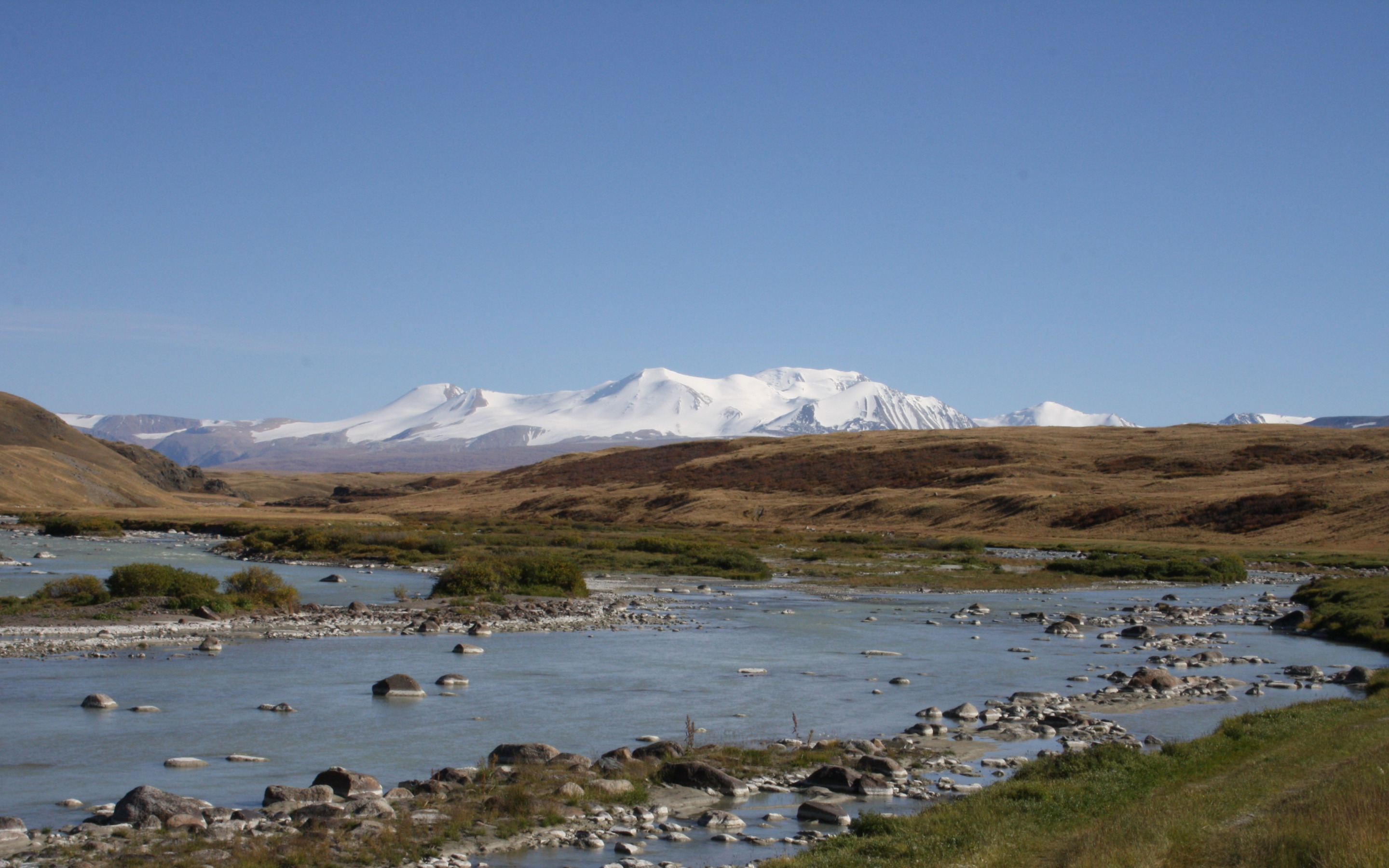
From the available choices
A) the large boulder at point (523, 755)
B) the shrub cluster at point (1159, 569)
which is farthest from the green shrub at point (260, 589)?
the shrub cluster at point (1159, 569)

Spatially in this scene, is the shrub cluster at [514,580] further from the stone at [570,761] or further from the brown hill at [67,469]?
the brown hill at [67,469]

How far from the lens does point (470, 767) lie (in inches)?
627

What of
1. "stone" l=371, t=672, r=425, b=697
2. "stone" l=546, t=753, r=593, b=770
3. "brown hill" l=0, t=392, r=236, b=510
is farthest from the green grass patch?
"brown hill" l=0, t=392, r=236, b=510

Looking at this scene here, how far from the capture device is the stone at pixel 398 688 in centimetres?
2134

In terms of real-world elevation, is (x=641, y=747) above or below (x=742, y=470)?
below

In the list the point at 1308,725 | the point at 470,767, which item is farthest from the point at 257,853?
the point at 1308,725

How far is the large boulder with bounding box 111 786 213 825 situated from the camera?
12672 millimetres

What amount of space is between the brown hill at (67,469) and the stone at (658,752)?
102 m

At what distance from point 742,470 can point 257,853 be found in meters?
129

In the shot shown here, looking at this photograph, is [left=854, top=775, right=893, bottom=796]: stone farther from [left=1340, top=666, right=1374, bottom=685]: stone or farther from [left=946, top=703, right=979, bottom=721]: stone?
[left=1340, top=666, right=1374, bottom=685]: stone

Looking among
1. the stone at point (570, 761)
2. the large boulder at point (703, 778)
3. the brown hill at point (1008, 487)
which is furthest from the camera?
the brown hill at point (1008, 487)

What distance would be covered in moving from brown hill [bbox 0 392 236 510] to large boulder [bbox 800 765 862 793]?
104m

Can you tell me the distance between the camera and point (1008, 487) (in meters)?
105

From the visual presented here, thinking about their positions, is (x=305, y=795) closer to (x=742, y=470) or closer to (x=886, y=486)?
(x=886, y=486)
